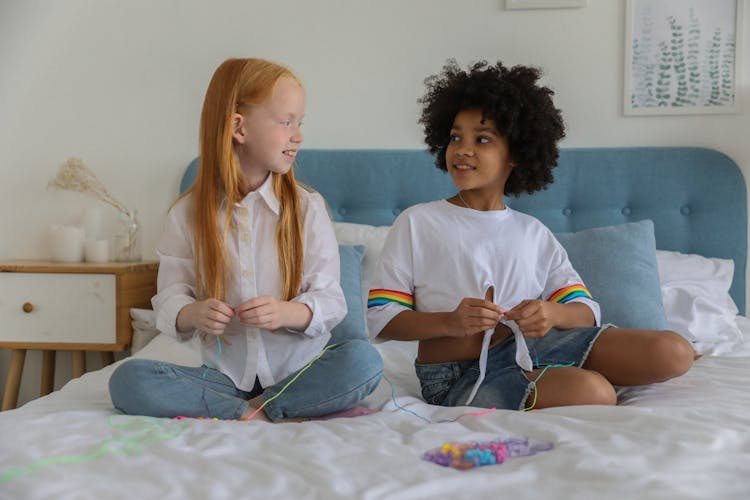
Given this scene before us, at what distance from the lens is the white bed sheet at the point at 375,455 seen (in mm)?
922

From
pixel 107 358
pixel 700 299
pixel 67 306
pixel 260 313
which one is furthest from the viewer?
pixel 107 358

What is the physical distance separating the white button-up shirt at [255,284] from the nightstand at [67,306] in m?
0.91

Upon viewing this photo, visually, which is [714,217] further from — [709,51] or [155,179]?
[155,179]

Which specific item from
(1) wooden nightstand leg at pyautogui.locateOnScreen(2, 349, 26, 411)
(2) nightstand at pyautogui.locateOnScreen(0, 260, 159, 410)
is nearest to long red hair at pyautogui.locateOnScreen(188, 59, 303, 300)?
(2) nightstand at pyautogui.locateOnScreen(0, 260, 159, 410)

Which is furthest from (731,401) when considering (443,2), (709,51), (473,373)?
(443,2)

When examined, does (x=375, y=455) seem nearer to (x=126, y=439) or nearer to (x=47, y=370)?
(x=126, y=439)

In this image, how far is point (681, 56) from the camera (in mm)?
2680

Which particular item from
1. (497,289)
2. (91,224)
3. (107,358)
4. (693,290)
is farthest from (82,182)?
(693,290)

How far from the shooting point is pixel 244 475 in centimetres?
99

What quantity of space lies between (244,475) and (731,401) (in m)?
0.94

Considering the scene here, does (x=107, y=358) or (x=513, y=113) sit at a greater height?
(x=513, y=113)

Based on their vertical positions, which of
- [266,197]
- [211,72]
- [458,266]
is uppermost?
[211,72]

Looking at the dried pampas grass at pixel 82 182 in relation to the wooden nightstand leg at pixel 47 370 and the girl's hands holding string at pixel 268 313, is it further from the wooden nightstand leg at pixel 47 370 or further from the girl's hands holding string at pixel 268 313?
the girl's hands holding string at pixel 268 313

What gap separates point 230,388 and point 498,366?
1.78 feet
